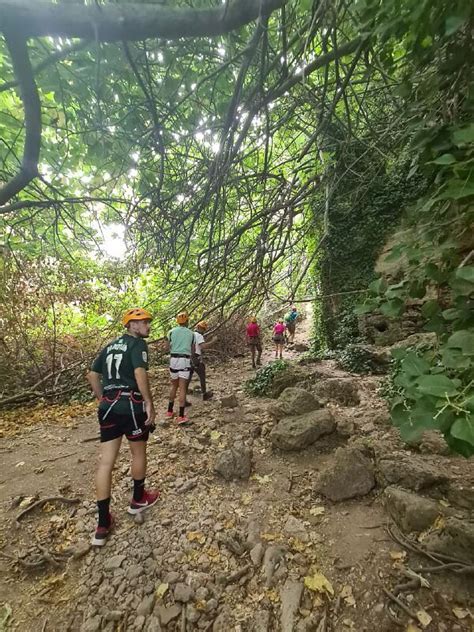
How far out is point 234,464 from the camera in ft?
12.0

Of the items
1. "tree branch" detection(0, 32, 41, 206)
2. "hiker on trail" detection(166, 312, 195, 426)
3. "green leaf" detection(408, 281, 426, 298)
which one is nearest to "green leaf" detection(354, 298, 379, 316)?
"green leaf" detection(408, 281, 426, 298)

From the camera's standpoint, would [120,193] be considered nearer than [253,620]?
No

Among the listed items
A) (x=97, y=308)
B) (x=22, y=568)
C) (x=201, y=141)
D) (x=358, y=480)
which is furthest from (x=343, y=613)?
(x=97, y=308)

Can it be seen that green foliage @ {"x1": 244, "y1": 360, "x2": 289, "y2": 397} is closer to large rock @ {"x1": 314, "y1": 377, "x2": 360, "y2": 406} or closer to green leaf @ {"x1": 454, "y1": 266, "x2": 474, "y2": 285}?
large rock @ {"x1": 314, "y1": 377, "x2": 360, "y2": 406}

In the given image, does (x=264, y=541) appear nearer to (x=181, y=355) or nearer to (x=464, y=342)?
(x=464, y=342)

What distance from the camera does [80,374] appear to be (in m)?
7.35

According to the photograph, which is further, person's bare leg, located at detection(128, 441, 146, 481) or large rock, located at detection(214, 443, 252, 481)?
large rock, located at detection(214, 443, 252, 481)

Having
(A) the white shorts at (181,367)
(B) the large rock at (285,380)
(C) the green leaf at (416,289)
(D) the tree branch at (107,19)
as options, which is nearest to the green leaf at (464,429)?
(C) the green leaf at (416,289)

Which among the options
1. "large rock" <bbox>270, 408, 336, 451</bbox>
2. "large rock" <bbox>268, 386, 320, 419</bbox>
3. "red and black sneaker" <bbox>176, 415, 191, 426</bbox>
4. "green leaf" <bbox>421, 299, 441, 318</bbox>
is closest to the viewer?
"green leaf" <bbox>421, 299, 441, 318</bbox>

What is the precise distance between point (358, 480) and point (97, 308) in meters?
8.20

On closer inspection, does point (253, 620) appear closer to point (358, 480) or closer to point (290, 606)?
point (290, 606)

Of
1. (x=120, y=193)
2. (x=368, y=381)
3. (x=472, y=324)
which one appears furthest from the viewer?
(x=368, y=381)

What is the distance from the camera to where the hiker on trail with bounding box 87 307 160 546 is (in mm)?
2990

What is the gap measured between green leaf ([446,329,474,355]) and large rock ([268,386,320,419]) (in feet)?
12.1
